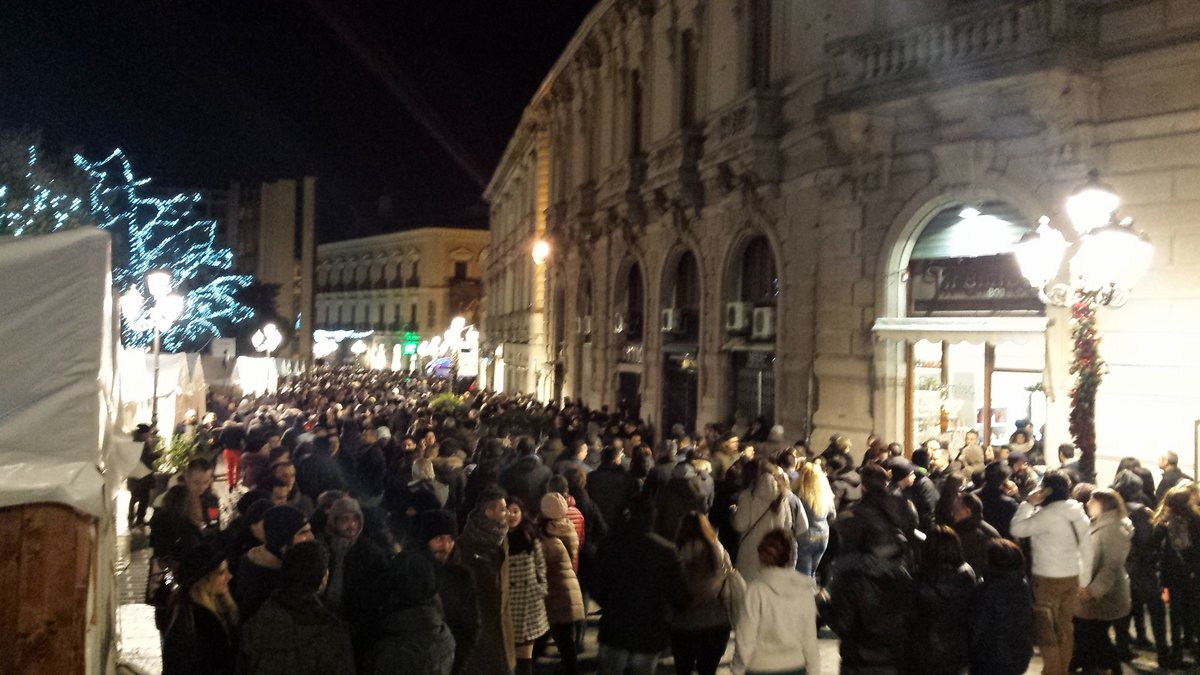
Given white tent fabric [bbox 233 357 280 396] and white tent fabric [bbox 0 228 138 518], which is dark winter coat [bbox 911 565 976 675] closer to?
white tent fabric [bbox 0 228 138 518]

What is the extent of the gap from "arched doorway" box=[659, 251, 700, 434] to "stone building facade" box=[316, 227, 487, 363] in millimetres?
48435

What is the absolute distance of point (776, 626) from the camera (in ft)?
17.7

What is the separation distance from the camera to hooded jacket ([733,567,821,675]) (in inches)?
213

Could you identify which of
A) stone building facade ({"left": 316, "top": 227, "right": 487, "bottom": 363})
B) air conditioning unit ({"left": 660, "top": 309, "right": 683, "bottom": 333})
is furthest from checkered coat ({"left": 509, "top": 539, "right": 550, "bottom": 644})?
stone building facade ({"left": 316, "top": 227, "right": 487, "bottom": 363})

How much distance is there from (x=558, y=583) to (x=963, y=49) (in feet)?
30.5

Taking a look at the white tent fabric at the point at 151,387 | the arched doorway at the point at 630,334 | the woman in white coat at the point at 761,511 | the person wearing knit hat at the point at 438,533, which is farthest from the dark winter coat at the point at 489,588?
the arched doorway at the point at 630,334

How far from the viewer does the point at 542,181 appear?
37688 millimetres

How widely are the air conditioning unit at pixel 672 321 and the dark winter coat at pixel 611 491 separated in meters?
13.5

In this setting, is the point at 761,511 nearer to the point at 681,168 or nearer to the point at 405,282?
the point at 681,168

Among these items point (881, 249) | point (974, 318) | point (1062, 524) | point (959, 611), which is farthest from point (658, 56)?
point (959, 611)

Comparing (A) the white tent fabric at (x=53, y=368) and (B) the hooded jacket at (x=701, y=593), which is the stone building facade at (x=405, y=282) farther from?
(A) the white tent fabric at (x=53, y=368)

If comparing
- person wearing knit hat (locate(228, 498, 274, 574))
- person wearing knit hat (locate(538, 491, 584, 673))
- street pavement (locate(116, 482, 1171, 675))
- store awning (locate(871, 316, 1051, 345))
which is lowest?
street pavement (locate(116, 482, 1171, 675))

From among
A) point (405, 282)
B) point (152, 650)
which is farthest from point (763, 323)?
point (405, 282)

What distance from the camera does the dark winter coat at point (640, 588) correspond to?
6.31 metres
